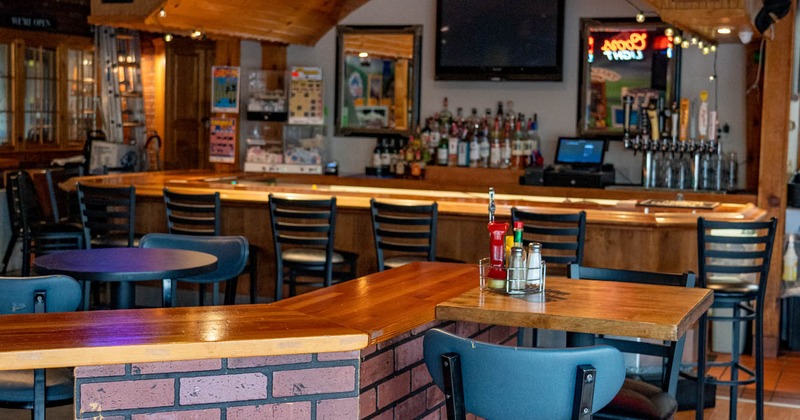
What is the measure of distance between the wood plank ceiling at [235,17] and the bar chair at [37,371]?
412 centimetres

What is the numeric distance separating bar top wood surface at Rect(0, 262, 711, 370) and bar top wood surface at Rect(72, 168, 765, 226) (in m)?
2.83

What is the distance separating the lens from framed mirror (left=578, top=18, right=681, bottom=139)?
8.24 m

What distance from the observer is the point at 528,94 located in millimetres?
8781

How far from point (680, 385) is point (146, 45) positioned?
10.0 m

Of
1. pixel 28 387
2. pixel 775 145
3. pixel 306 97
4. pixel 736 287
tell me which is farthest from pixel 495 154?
pixel 28 387

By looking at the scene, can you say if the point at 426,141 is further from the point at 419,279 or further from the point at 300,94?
the point at 419,279

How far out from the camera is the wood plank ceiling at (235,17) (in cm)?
735

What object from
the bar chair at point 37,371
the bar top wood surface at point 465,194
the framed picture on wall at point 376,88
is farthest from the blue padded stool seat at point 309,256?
the framed picture on wall at point 376,88

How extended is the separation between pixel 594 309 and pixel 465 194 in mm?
4548

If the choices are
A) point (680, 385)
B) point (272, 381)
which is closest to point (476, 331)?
point (272, 381)

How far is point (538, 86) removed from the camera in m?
8.73

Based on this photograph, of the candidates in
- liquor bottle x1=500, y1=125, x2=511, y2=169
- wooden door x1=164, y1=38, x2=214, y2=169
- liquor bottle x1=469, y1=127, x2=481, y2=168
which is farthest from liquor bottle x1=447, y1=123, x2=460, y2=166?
wooden door x1=164, y1=38, x2=214, y2=169

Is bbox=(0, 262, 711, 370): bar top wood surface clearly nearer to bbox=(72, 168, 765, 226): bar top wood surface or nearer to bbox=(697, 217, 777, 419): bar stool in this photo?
bbox=(697, 217, 777, 419): bar stool

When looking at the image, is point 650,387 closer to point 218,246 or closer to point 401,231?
point 218,246
